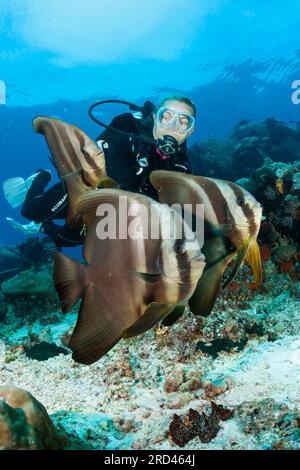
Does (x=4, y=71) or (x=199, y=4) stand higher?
(x=199, y=4)

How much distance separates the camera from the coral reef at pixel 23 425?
196cm

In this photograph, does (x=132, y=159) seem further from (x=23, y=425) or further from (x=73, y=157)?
(x=23, y=425)

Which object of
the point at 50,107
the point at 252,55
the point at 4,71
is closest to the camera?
the point at 4,71

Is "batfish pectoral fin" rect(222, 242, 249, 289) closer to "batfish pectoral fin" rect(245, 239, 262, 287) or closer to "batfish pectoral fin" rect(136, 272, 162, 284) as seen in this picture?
"batfish pectoral fin" rect(245, 239, 262, 287)

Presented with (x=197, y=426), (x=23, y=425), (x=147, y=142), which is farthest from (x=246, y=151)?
(x=23, y=425)

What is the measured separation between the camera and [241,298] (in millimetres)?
5008

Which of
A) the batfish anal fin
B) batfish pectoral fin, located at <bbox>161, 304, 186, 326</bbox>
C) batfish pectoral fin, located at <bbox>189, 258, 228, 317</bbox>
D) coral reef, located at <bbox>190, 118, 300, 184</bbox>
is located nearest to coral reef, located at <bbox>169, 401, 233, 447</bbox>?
batfish pectoral fin, located at <bbox>189, 258, 228, 317</bbox>

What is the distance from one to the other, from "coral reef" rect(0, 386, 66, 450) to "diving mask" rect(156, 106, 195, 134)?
3.23m

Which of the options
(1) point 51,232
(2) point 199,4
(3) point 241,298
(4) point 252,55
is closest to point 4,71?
(2) point 199,4

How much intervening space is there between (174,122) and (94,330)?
127 inches

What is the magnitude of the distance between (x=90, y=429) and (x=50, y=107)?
49.7 m

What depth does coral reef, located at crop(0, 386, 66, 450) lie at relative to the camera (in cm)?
196

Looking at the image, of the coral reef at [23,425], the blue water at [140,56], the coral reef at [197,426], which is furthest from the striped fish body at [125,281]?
the blue water at [140,56]

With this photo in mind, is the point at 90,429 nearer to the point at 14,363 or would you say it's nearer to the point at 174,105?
the point at 14,363
